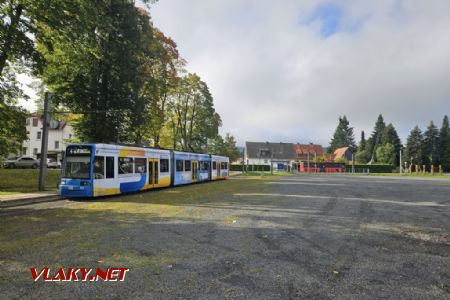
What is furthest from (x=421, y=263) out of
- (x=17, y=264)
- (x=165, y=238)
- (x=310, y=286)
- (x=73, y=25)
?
(x=73, y=25)

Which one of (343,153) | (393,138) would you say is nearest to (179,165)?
(393,138)

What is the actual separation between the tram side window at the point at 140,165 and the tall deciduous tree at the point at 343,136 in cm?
11324

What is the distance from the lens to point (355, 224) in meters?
10.4

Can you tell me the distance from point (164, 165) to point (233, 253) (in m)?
19.0

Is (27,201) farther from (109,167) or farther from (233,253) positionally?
(233,253)

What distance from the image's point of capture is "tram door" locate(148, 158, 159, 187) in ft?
74.6

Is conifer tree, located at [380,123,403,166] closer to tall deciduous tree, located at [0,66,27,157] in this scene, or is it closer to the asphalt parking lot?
the asphalt parking lot

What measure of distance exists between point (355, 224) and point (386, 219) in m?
1.90

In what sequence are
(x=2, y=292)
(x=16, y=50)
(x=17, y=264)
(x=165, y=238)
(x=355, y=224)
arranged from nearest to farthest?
1. (x=2, y=292)
2. (x=17, y=264)
3. (x=165, y=238)
4. (x=355, y=224)
5. (x=16, y=50)

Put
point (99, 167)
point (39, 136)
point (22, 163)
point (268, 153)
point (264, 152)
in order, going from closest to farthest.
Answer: point (99, 167)
point (22, 163)
point (39, 136)
point (268, 153)
point (264, 152)

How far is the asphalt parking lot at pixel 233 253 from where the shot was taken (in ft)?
15.6

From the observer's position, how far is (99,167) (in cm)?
1750

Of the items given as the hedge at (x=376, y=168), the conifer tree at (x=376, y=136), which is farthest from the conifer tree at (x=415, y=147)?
the conifer tree at (x=376, y=136)

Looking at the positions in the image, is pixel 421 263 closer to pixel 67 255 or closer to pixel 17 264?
pixel 67 255
